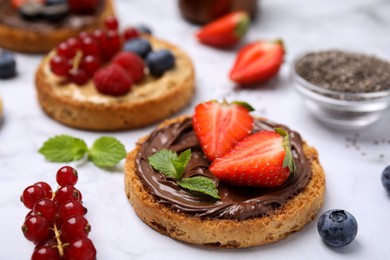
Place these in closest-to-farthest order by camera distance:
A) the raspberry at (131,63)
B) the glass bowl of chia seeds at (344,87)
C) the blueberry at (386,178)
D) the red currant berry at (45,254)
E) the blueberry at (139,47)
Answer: the red currant berry at (45,254) → the blueberry at (386,178) → the glass bowl of chia seeds at (344,87) → the raspberry at (131,63) → the blueberry at (139,47)

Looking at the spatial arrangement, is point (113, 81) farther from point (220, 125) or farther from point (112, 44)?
point (220, 125)

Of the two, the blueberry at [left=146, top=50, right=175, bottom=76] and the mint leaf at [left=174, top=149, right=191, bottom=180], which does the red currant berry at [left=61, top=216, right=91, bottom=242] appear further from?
the blueberry at [left=146, top=50, right=175, bottom=76]

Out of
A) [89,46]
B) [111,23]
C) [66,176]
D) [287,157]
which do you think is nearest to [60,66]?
[89,46]

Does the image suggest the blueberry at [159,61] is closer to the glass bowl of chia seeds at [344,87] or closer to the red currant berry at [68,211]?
the glass bowl of chia seeds at [344,87]

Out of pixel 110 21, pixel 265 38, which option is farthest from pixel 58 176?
pixel 265 38

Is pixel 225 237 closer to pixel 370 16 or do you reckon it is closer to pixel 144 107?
pixel 144 107

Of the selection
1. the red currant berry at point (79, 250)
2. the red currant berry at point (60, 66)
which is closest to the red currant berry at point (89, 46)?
the red currant berry at point (60, 66)

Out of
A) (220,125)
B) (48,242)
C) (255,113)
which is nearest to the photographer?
(48,242)
